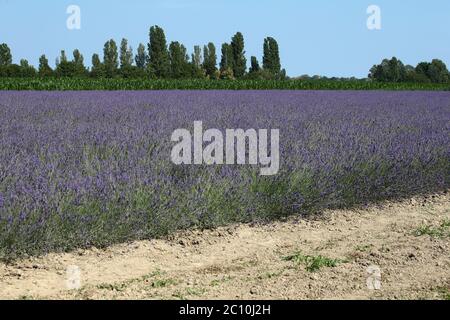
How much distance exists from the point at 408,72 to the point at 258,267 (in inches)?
2535

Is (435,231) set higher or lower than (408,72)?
lower

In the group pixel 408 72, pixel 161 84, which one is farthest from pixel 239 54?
pixel 161 84

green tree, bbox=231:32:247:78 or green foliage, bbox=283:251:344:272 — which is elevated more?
green tree, bbox=231:32:247:78

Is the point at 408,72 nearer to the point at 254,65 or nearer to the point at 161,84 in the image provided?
the point at 254,65

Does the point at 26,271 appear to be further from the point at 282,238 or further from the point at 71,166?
the point at 282,238

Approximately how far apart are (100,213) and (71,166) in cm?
105

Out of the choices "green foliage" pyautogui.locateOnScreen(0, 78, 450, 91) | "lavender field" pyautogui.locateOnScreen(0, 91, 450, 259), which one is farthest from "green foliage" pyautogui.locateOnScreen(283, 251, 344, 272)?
"green foliage" pyautogui.locateOnScreen(0, 78, 450, 91)

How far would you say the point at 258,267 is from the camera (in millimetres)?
3955

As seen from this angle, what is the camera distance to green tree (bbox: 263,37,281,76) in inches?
2323

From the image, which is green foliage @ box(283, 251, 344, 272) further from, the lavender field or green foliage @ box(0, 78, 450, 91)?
green foliage @ box(0, 78, 450, 91)

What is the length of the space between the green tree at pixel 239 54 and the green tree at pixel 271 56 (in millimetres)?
2699

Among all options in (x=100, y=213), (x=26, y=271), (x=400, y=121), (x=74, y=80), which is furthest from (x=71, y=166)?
(x=74, y=80)

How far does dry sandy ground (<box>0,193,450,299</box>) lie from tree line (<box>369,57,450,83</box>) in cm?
5344

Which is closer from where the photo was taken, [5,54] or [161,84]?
[161,84]
